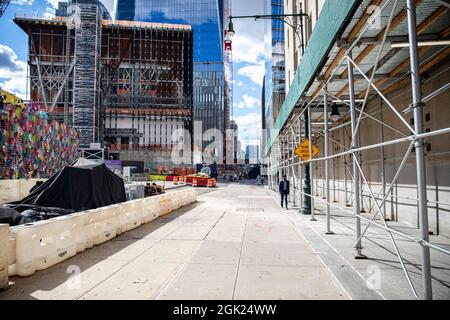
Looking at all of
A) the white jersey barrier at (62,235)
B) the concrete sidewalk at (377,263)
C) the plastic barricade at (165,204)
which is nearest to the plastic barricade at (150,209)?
the plastic barricade at (165,204)

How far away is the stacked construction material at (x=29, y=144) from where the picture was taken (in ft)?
91.0

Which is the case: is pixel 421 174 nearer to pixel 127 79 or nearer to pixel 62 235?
pixel 62 235

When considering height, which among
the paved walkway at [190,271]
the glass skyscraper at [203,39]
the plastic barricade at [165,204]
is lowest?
the paved walkway at [190,271]

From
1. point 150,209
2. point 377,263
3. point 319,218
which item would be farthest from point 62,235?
point 319,218

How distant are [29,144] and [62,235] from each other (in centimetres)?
3122

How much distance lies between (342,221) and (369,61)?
19.5ft

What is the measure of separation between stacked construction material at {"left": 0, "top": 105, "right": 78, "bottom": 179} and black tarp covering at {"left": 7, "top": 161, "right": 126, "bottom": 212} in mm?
19239

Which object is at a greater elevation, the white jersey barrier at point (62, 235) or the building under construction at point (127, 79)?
the building under construction at point (127, 79)

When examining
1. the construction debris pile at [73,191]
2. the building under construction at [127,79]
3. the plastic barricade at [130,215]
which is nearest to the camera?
the plastic barricade at [130,215]

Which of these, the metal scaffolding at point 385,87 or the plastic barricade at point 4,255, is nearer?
the metal scaffolding at point 385,87

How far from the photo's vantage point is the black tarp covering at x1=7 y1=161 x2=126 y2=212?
11.2 meters

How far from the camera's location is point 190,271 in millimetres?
5289

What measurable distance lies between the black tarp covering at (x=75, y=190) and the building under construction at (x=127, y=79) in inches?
2000

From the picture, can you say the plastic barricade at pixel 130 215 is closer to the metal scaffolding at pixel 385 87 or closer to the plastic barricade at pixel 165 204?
the plastic barricade at pixel 165 204
